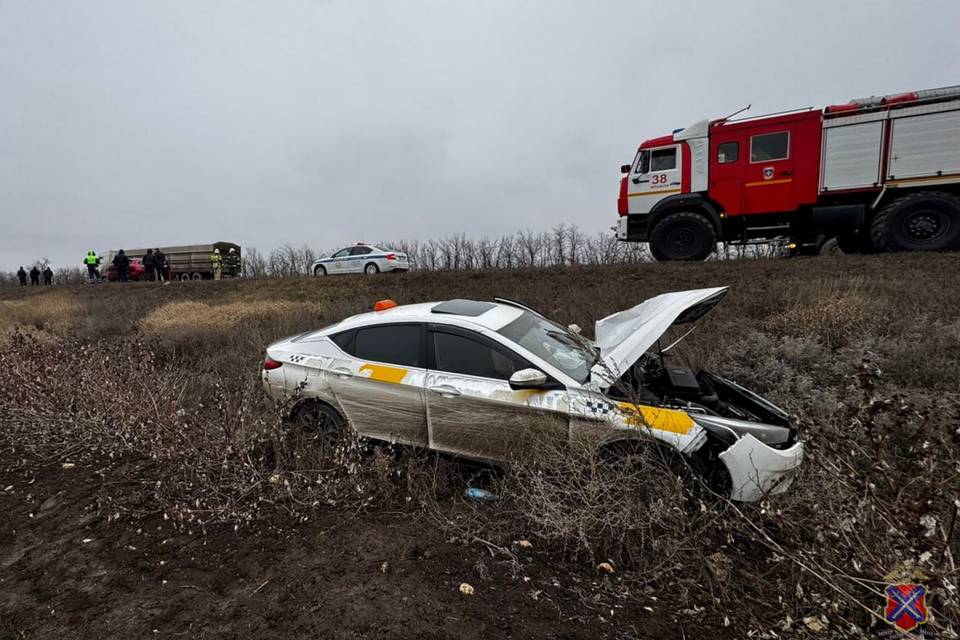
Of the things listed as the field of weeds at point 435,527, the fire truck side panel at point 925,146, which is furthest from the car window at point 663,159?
the field of weeds at point 435,527

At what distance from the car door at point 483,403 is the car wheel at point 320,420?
0.96 m

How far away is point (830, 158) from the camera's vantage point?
348 inches

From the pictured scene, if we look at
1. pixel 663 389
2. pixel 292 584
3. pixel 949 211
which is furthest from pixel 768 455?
pixel 949 211

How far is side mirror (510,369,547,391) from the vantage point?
3.09 m

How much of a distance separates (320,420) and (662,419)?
2949mm

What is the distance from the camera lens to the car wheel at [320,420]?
12.8 feet

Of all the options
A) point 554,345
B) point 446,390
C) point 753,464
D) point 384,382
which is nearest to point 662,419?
point 753,464

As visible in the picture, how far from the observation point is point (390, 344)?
12.8 feet

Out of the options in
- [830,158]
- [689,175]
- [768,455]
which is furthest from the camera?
[689,175]

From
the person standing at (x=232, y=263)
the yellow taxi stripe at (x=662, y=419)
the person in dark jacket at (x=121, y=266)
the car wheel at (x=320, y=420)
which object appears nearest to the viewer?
the yellow taxi stripe at (x=662, y=419)

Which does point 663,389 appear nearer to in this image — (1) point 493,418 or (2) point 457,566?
(1) point 493,418

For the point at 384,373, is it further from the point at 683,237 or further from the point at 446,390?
the point at 683,237

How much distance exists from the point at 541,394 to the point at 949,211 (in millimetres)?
10262

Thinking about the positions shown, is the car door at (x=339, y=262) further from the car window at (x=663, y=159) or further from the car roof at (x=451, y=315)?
the car roof at (x=451, y=315)
